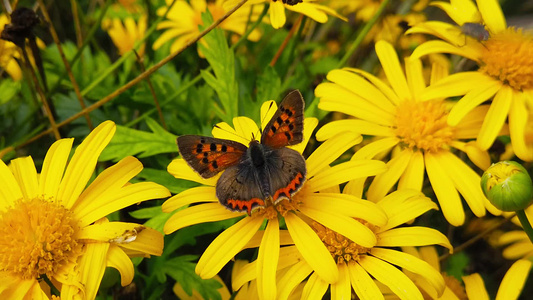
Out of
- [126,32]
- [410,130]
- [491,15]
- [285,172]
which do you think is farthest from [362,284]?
[126,32]

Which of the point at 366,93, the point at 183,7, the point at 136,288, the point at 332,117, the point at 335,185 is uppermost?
the point at 183,7

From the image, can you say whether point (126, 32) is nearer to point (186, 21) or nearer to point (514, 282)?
point (186, 21)

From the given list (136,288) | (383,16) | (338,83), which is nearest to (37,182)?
(136,288)

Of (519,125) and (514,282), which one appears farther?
(519,125)

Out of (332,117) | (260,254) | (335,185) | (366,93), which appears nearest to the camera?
(260,254)

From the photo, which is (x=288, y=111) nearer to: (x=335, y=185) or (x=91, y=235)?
(x=335, y=185)

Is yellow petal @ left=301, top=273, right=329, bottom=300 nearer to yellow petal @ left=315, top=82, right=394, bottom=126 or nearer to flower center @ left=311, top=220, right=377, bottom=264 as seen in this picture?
Result: flower center @ left=311, top=220, right=377, bottom=264
